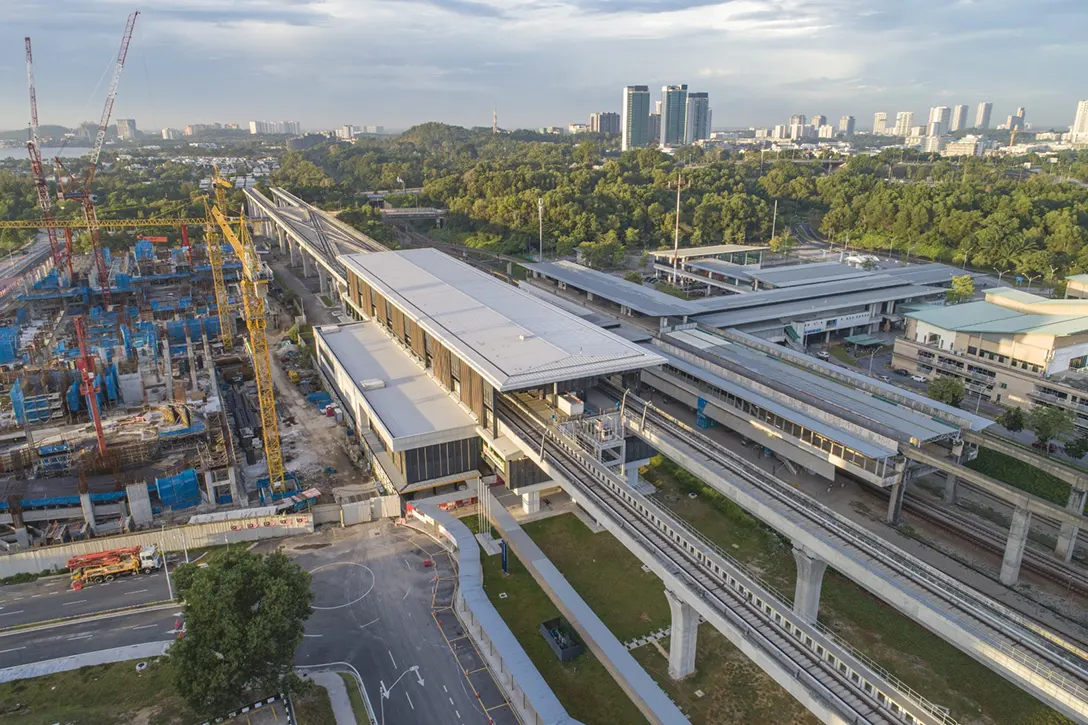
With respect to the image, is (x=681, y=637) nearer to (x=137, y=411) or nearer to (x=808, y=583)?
(x=808, y=583)

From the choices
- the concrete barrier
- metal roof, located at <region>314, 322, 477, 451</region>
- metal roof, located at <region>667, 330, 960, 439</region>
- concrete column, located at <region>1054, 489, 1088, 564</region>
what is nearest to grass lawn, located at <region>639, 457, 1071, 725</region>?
metal roof, located at <region>667, 330, 960, 439</region>

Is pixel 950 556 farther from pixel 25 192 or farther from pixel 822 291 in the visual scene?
pixel 25 192

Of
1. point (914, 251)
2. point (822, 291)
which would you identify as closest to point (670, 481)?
point (822, 291)

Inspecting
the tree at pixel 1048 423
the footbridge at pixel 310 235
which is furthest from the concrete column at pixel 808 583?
the footbridge at pixel 310 235

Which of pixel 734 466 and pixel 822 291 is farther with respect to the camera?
pixel 822 291

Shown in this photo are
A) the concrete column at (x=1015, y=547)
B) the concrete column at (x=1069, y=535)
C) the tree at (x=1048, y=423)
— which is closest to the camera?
the concrete column at (x=1015, y=547)

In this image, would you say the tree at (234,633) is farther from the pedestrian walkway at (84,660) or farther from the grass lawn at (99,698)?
the pedestrian walkway at (84,660)
